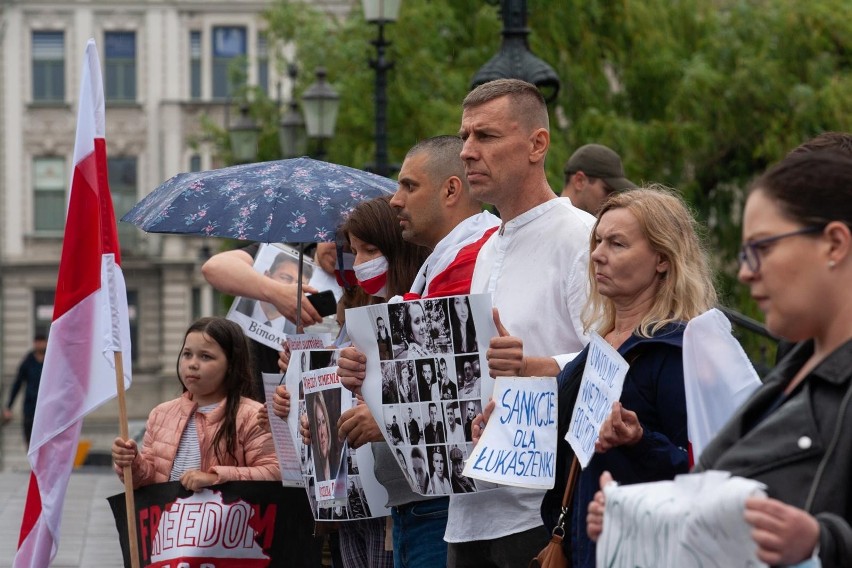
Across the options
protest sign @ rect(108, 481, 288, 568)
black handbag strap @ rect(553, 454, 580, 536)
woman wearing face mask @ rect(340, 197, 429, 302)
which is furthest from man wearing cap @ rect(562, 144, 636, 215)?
black handbag strap @ rect(553, 454, 580, 536)

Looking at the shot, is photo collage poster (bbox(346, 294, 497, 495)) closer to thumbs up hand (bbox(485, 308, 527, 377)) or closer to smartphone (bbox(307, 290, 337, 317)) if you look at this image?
thumbs up hand (bbox(485, 308, 527, 377))

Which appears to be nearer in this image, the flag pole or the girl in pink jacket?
the flag pole

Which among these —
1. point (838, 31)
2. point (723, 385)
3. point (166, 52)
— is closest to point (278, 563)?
point (723, 385)

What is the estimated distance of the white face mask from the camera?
5773 mm

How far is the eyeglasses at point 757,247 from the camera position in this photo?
2.83 m

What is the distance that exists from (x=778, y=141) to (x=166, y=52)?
3444 centimetres

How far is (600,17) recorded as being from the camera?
21734 mm

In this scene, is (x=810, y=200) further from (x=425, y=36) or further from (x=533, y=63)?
(x=425, y=36)

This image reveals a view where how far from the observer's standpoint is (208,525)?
250 inches

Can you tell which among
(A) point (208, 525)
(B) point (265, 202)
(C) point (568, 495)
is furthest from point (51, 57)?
(C) point (568, 495)

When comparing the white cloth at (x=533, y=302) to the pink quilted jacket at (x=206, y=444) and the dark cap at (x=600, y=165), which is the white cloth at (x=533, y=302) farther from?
the dark cap at (x=600, y=165)

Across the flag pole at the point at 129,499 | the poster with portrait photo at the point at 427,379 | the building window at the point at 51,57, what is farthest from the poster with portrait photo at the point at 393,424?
the building window at the point at 51,57

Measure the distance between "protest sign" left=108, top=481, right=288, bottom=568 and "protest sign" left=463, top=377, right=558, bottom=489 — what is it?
2.12 meters

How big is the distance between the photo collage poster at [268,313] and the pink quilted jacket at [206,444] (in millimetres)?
550
